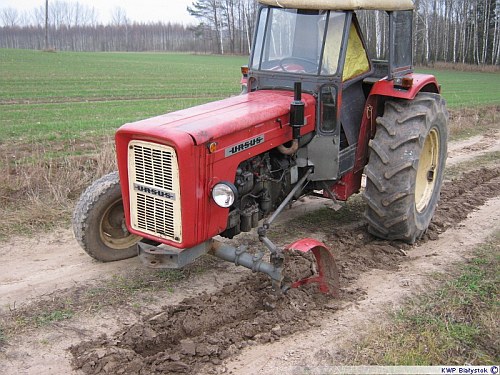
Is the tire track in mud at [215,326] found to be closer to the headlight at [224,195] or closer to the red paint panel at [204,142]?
the red paint panel at [204,142]

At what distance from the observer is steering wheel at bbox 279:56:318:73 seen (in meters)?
5.16

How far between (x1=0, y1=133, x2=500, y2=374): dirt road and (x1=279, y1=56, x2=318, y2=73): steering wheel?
6.11ft

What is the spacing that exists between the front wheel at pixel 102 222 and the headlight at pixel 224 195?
1.43m

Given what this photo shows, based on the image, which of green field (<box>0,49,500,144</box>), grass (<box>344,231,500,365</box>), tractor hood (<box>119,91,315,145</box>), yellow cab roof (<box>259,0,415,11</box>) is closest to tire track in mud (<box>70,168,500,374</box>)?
grass (<box>344,231,500,365</box>)

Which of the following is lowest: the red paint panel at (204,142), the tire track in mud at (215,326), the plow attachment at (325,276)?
the tire track in mud at (215,326)

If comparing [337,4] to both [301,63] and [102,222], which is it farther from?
[102,222]

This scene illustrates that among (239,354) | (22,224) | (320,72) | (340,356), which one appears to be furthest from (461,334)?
(22,224)

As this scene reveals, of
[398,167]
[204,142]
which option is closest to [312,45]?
[398,167]

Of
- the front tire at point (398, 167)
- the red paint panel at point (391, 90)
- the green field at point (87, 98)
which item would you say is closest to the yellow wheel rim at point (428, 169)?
the front tire at point (398, 167)

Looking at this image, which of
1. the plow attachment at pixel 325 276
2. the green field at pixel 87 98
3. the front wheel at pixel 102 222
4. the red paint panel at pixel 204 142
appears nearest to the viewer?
the red paint panel at pixel 204 142

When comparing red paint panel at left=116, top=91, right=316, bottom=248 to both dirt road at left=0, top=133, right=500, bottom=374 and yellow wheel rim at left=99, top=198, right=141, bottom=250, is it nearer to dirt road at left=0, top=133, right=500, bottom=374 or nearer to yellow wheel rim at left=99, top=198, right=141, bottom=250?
dirt road at left=0, top=133, right=500, bottom=374

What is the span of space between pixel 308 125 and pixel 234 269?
1.53 meters

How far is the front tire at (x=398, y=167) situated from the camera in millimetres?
5309

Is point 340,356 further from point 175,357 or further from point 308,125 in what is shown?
point 308,125
